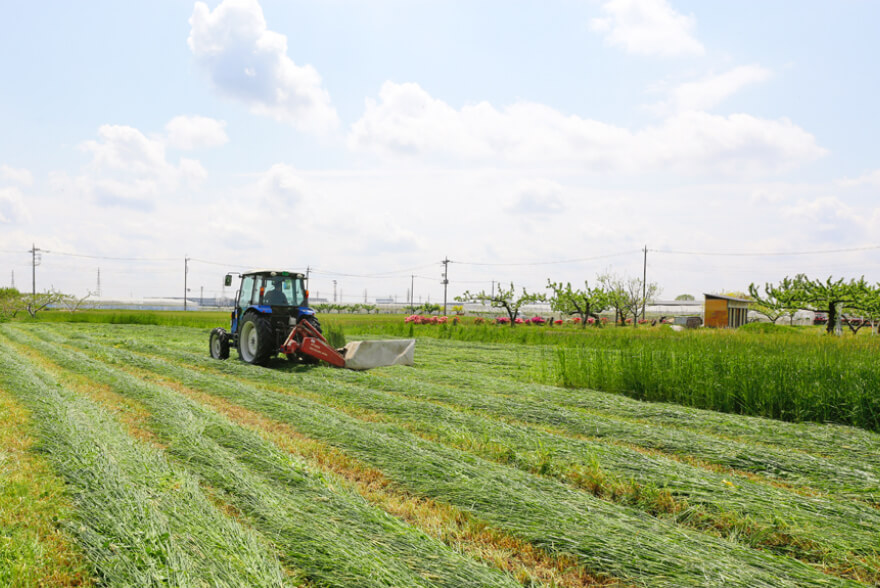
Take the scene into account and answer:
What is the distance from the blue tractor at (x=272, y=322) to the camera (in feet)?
31.4

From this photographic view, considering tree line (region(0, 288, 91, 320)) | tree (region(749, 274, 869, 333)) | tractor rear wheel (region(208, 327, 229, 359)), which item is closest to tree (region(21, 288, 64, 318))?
tree line (region(0, 288, 91, 320))

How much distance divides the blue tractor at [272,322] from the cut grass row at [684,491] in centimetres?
380

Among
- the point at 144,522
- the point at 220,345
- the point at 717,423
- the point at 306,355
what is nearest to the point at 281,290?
the point at 306,355

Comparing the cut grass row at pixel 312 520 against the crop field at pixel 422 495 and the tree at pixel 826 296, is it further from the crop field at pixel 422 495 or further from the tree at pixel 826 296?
the tree at pixel 826 296

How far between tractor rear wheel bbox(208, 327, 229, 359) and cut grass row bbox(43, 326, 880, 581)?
5.86m

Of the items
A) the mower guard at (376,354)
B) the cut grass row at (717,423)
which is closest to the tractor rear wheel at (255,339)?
the mower guard at (376,354)

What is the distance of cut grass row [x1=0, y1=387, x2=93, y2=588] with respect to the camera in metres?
2.56

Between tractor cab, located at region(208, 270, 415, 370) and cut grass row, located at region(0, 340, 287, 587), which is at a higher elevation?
tractor cab, located at region(208, 270, 415, 370)

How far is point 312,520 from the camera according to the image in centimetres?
302

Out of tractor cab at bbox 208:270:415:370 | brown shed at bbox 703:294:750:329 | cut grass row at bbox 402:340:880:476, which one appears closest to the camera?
cut grass row at bbox 402:340:880:476

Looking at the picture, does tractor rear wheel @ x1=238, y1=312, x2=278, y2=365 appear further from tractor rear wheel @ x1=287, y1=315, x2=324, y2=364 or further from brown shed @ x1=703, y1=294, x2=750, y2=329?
brown shed @ x1=703, y1=294, x2=750, y2=329

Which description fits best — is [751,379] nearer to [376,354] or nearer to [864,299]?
[376,354]

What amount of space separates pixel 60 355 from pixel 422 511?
10.7 m

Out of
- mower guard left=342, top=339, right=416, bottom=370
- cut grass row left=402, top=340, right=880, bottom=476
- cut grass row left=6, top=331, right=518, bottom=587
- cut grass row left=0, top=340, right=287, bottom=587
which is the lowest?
cut grass row left=402, top=340, right=880, bottom=476
